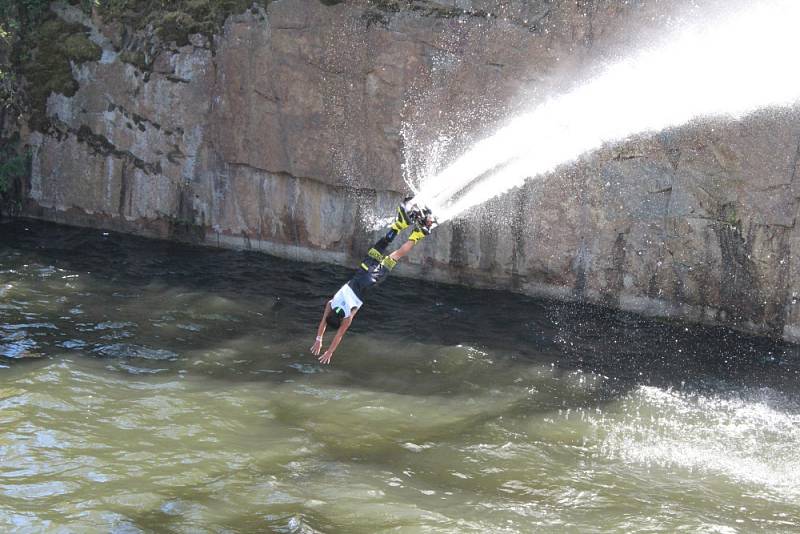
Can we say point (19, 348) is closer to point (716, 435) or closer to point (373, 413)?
point (373, 413)

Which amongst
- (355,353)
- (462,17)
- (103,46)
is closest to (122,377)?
(355,353)

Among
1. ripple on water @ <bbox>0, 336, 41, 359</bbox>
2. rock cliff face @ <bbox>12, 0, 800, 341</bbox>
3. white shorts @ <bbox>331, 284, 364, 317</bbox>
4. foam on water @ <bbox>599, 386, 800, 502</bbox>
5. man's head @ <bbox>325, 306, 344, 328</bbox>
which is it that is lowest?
foam on water @ <bbox>599, 386, 800, 502</bbox>

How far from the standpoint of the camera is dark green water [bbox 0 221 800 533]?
714cm

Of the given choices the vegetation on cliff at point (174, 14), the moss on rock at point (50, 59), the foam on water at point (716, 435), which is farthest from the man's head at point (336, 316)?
the moss on rock at point (50, 59)

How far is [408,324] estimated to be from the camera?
482 inches

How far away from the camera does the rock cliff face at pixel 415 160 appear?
40.6ft

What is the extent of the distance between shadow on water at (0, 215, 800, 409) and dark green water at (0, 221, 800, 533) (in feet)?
0.15

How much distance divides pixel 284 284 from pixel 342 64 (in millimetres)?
3847

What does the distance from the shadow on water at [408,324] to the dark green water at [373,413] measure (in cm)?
5

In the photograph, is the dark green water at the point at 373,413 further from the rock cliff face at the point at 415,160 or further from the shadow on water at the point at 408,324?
the rock cliff face at the point at 415,160

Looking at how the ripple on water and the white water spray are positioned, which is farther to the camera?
the white water spray

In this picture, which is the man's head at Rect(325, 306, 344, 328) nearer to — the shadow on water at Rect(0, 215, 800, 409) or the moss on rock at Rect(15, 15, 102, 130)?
the shadow on water at Rect(0, 215, 800, 409)

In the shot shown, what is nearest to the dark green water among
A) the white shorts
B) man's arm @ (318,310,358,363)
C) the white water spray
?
man's arm @ (318,310,358,363)

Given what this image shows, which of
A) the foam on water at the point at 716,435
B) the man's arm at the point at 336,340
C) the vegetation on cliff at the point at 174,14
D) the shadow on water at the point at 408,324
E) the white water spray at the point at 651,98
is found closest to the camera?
the foam on water at the point at 716,435
